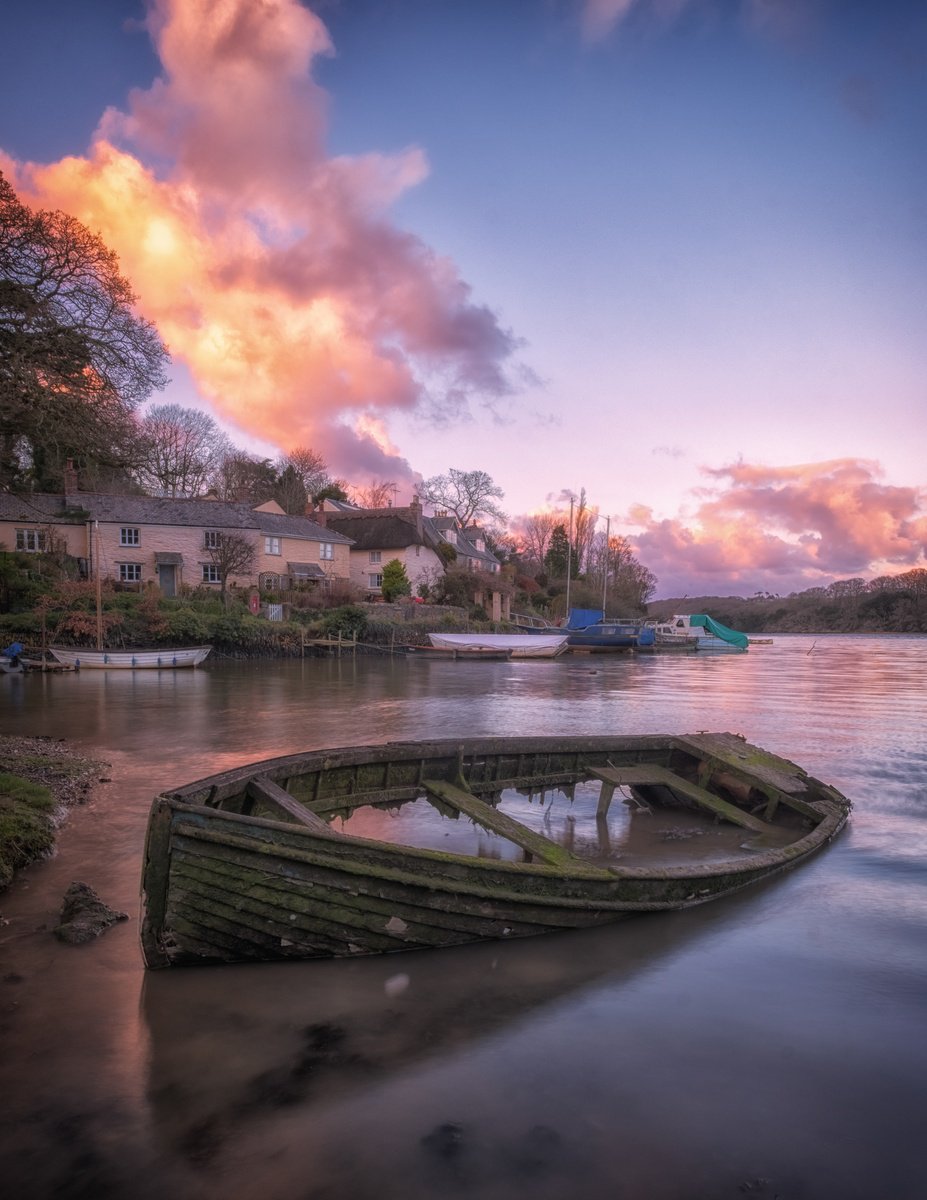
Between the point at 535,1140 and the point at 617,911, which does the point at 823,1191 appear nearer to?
the point at 535,1140

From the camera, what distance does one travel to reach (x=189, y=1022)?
5.21 meters

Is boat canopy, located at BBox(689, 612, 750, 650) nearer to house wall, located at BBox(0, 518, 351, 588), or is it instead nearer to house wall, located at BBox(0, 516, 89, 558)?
house wall, located at BBox(0, 518, 351, 588)

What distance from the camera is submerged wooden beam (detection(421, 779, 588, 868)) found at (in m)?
6.75

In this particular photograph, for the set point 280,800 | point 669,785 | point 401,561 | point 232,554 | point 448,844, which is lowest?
point 448,844

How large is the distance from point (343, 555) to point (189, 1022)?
51.2 meters

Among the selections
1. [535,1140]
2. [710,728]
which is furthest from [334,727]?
[535,1140]

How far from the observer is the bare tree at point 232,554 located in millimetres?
45844

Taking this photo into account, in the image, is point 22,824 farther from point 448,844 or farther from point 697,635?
point 697,635

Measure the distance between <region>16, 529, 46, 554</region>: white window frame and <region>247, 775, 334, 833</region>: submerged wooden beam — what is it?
4193cm

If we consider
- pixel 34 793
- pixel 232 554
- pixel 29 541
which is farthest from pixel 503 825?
pixel 29 541

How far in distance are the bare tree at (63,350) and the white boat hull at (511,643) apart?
115 feet

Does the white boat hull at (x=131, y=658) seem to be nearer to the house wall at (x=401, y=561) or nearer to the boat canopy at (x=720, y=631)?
the house wall at (x=401, y=561)

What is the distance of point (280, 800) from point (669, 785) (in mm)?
5612

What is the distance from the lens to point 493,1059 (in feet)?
16.4
